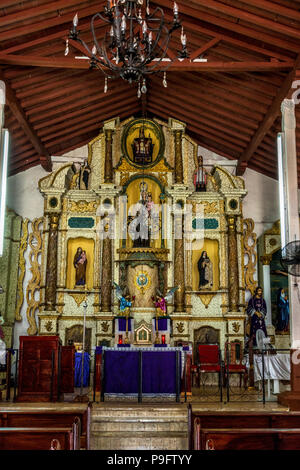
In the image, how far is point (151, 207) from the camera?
1323 centimetres

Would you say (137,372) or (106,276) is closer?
(137,372)

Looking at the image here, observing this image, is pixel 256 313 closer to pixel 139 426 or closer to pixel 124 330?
pixel 124 330

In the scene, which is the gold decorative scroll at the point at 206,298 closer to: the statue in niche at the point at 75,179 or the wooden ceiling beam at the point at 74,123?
the statue in niche at the point at 75,179

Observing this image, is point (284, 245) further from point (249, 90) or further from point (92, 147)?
point (92, 147)

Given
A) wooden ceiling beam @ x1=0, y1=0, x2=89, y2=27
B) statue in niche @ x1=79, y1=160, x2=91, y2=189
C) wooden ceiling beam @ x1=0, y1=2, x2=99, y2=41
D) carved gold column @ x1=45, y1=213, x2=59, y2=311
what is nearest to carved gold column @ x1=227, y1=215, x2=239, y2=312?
statue in niche @ x1=79, y1=160, x2=91, y2=189

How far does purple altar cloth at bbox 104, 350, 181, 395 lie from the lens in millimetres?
8797

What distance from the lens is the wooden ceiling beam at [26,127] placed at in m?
10.5

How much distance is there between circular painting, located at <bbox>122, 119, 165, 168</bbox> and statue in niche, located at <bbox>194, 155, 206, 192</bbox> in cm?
99

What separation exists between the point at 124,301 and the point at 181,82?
16.3 ft

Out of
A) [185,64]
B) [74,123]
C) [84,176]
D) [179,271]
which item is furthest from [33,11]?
[179,271]

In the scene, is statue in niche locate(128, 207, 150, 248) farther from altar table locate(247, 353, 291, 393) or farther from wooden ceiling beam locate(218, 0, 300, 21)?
wooden ceiling beam locate(218, 0, 300, 21)

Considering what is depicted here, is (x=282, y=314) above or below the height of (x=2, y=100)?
below

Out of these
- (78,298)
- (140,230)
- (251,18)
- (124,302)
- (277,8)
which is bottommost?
(124,302)

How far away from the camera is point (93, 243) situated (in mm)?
13234
